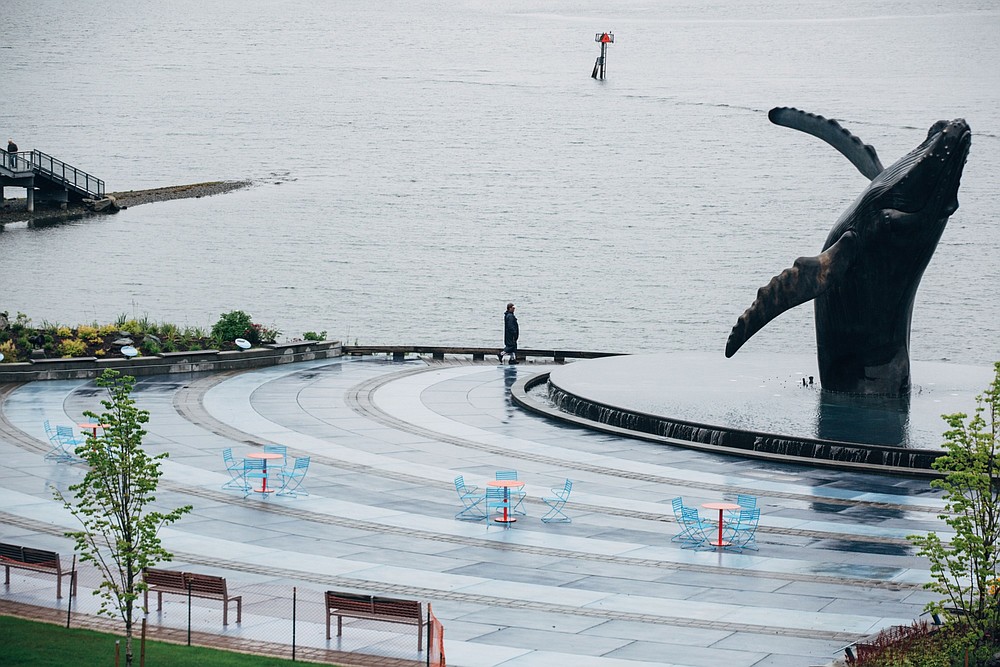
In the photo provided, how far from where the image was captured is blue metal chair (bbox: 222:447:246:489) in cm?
2361

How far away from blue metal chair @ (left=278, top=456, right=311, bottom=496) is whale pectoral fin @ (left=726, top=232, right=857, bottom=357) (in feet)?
29.7

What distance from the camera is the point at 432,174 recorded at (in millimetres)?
121688

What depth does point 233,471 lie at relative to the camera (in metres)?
24.4

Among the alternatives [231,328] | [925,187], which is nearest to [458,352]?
[231,328]

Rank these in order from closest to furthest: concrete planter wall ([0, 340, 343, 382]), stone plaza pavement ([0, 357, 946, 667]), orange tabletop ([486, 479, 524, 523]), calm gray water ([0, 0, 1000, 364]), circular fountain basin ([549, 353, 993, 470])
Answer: stone plaza pavement ([0, 357, 946, 667])
orange tabletop ([486, 479, 524, 523])
circular fountain basin ([549, 353, 993, 470])
concrete planter wall ([0, 340, 343, 382])
calm gray water ([0, 0, 1000, 364])

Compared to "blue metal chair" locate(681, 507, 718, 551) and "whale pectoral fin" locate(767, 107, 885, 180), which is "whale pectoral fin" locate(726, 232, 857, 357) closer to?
"whale pectoral fin" locate(767, 107, 885, 180)

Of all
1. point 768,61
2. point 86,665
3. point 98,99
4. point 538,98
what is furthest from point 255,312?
point 768,61

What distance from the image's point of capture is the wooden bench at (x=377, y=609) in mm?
15398

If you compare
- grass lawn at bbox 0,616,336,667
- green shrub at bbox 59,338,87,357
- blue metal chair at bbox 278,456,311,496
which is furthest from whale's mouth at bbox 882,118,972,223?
green shrub at bbox 59,338,87,357

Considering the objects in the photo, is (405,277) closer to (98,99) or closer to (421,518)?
(421,518)

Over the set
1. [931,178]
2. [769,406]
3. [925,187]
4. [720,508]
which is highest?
[931,178]

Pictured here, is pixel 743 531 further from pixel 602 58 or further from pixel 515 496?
pixel 602 58

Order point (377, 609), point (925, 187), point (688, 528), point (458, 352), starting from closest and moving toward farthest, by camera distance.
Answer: point (377, 609) < point (688, 528) < point (925, 187) < point (458, 352)

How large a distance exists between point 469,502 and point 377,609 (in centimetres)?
723
